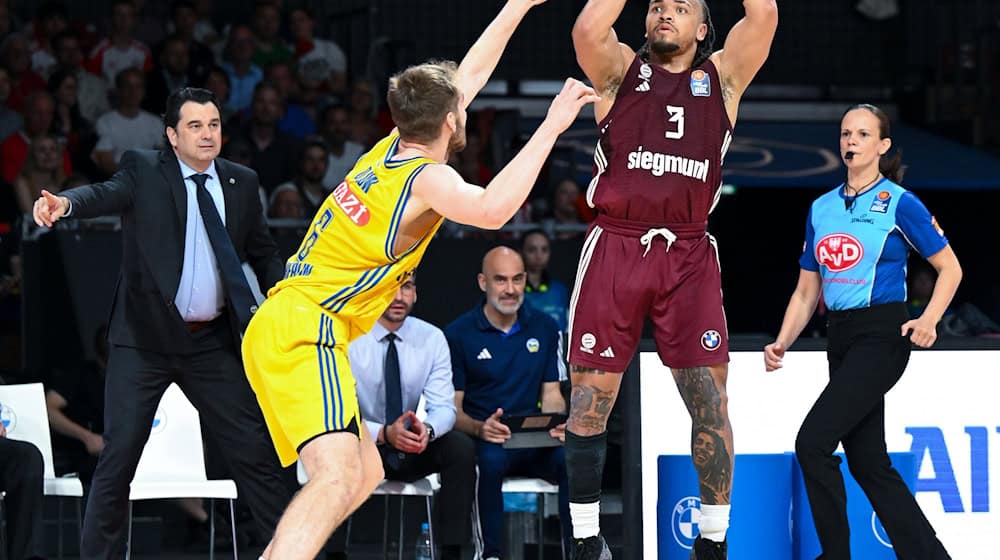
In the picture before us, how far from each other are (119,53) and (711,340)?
23.8 feet

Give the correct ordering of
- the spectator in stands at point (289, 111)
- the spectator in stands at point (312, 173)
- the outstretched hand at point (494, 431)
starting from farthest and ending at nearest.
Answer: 1. the spectator in stands at point (289, 111)
2. the spectator in stands at point (312, 173)
3. the outstretched hand at point (494, 431)

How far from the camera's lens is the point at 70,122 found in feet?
35.5

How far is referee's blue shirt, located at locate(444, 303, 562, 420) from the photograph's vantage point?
7824 millimetres

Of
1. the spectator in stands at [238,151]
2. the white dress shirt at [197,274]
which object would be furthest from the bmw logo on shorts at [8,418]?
the spectator in stands at [238,151]

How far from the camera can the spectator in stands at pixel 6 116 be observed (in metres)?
10.4

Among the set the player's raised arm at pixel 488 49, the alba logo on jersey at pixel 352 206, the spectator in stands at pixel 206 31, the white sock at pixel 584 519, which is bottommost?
the white sock at pixel 584 519

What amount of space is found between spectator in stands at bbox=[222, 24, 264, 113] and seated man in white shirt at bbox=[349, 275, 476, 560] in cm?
452

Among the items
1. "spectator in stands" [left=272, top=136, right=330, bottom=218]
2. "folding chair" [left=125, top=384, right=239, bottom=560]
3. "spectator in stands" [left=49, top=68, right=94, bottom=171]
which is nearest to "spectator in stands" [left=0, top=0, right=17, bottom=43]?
"spectator in stands" [left=49, top=68, right=94, bottom=171]

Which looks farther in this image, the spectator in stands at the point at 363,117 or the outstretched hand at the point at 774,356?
the spectator in stands at the point at 363,117

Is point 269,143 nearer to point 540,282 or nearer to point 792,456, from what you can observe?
point 540,282

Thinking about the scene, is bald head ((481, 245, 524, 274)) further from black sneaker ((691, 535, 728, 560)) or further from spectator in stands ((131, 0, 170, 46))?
spectator in stands ((131, 0, 170, 46))

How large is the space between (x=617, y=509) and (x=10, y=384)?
3.26 metres

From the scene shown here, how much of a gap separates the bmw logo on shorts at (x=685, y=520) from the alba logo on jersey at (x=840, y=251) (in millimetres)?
1155

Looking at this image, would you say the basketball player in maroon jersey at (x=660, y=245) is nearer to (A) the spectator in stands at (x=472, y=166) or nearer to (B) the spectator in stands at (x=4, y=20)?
(A) the spectator in stands at (x=472, y=166)
